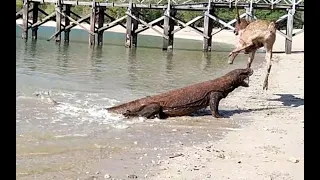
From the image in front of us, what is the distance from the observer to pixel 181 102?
8977 millimetres

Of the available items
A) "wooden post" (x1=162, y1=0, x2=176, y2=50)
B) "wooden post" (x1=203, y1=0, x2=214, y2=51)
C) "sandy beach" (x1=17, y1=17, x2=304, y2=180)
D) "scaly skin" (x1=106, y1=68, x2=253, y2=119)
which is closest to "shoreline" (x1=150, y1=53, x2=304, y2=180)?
"sandy beach" (x1=17, y1=17, x2=304, y2=180)

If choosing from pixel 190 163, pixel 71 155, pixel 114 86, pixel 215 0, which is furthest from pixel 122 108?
pixel 215 0

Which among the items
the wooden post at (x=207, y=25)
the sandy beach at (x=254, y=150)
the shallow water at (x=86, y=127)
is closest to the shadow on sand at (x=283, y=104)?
the sandy beach at (x=254, y=150)

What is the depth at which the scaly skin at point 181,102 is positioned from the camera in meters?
8.62

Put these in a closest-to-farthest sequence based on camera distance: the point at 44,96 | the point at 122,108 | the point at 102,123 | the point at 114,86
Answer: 1. the point at 102,123
2. the point at 122,108
3. the point at 44,96
4. the point at 114,86

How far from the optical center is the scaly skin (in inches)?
340

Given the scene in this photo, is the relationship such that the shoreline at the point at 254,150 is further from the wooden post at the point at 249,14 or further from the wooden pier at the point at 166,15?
the wooden pier at the point at 166,15

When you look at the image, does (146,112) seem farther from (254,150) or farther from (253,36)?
(253,36)

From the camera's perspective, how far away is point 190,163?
5.50m

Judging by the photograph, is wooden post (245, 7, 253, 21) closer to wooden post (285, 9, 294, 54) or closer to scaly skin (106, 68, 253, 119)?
wooden post (285, 9, 294, 54)

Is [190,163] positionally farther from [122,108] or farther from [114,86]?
[114,86]

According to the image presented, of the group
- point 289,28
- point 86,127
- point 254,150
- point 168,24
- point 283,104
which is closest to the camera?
point 254,150

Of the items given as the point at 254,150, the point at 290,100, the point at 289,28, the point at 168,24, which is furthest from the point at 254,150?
the point at 168,24
